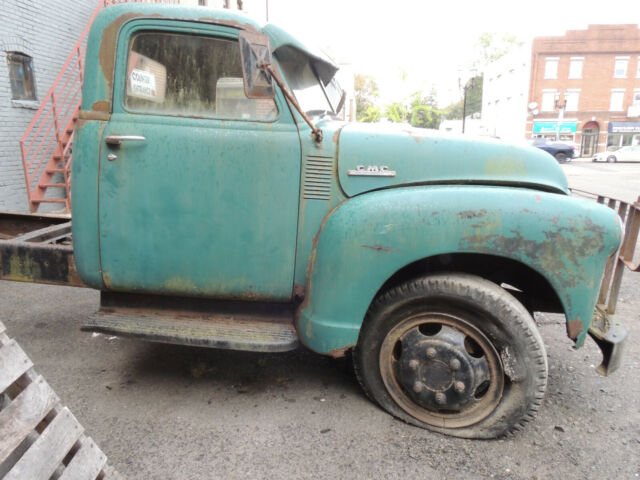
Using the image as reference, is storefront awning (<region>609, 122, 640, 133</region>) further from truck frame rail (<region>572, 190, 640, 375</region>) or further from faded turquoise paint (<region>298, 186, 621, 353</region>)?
faded turquoise paint (<region>298, 186, 621, 353</region>)

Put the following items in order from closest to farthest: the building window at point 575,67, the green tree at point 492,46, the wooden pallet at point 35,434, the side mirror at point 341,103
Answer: the wooden pallet at point 35,434, the side mirror at point 341,103, the building window at point 575,67, the green tree at point 492,46

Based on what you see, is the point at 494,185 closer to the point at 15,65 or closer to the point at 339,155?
the point at 339,155

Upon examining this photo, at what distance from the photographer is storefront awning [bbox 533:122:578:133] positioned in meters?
39.5

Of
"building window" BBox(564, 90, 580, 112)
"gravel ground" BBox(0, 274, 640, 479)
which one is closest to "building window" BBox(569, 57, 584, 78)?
"building window" BBox(564, 90, 580, 112)

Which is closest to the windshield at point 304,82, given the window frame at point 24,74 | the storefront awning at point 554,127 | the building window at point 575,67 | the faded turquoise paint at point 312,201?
the faded turquoise paint at point 312,201

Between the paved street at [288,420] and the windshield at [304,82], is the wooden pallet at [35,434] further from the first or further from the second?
the windshield at [304,82]

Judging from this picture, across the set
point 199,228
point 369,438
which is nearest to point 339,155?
point 199,228

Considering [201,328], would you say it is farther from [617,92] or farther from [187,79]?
[617,92]

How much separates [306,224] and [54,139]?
22.1 ft

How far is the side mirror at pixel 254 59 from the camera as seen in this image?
2.15 metres

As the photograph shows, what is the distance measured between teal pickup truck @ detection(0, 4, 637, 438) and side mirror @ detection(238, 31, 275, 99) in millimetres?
61

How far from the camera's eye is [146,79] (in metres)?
2.57

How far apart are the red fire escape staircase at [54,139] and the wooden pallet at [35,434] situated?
213 inches

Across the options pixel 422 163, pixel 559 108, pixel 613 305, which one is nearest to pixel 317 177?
pixel 422 163
